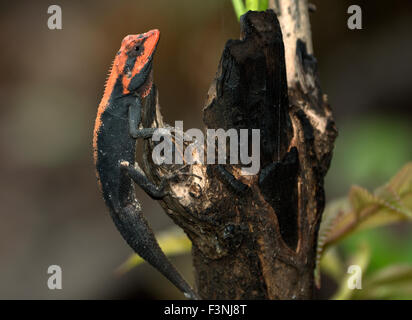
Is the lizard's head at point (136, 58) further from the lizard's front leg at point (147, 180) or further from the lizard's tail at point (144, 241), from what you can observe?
the lizard's tail at point (144, 241)

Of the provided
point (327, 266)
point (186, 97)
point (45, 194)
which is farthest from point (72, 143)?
point (327, 266)

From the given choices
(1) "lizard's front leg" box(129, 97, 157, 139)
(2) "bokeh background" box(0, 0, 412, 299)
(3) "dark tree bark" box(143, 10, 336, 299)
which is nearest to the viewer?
(3) "dark tree bark" box(143, 10, 336, 299)

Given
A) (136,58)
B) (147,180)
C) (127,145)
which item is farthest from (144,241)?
(136,58)

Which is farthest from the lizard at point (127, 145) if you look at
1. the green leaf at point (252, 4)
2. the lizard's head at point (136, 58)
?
the green leaf at point (252, 4)

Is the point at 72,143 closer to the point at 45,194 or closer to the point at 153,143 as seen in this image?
the point at 45,194

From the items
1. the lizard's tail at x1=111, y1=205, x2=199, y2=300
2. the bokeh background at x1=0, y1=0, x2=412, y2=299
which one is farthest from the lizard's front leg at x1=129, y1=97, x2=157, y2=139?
the bokeh background at x1=0, y1=0, x2=412, y2=299

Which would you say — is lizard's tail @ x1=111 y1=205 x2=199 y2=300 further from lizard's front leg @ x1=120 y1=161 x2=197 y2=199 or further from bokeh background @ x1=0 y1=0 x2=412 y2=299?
bokeh background @ x1=0 y1=0 x2=412 y2=299
